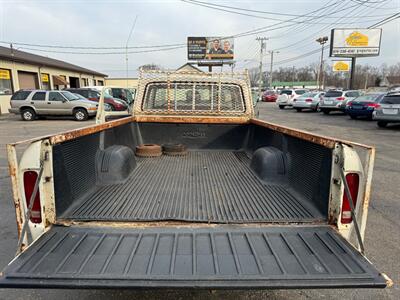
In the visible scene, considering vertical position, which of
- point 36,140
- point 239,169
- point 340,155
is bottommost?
point 239,169

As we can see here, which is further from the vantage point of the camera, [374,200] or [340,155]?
[374,200]

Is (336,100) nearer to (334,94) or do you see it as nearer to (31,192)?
(334,94)

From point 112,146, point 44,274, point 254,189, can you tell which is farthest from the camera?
point 112,146

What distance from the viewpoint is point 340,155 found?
2.06 meters

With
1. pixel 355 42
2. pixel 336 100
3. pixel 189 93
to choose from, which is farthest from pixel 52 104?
pixel 355 42

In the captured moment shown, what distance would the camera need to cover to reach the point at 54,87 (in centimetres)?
2898

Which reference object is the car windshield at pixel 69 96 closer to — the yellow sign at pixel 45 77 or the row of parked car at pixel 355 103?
the yellow sign at pixel 45 77

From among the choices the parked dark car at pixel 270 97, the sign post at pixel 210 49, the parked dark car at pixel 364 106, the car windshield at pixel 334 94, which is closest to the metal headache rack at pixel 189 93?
the parked dark car at pixel 364 106

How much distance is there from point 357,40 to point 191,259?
38.2 meters

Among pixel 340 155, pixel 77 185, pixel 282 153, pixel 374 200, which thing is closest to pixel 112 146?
pixel 77 185

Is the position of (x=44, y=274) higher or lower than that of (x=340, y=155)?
lower

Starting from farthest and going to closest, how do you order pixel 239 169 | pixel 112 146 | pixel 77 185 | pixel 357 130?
1. pixel 357 130
2. pixel 239 169
3. pixel 112 146
4. pixel 77 185

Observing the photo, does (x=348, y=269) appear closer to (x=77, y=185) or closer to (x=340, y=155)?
(x=340, y=155)

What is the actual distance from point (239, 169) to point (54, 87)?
30.4 m
